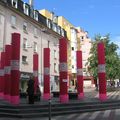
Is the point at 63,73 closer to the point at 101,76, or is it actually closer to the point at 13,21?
the point at 101,76

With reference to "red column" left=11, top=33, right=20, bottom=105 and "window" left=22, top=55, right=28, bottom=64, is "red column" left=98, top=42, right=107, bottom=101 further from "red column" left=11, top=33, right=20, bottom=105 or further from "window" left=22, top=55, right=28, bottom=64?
"window" left=22, top=55, right=28, bottom=64

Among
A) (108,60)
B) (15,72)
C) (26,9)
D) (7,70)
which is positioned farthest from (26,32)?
(15,72)

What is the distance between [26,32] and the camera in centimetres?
5234

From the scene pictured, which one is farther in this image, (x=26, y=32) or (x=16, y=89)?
(x=26, y=32)

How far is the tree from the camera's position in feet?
156

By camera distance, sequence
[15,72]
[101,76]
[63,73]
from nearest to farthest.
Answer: [15,72]
[63,73]
[101,76]

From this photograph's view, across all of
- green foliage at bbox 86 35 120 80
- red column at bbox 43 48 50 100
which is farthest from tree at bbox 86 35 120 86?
red column at bbox 43 48 50 100

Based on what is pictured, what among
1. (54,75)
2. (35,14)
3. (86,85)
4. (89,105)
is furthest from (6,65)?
(86,85)

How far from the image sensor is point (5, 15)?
151 feet

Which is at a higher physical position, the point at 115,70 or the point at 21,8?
the point at 21,8

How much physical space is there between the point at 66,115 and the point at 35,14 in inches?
1544

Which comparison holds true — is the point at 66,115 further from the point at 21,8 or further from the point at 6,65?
the point at 21,8

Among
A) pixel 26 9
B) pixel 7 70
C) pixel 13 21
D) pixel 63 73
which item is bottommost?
pixel 63 73

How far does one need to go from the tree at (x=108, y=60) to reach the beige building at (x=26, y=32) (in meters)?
9.57
